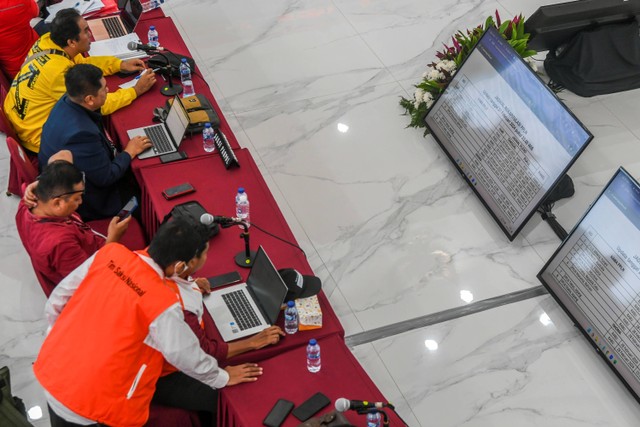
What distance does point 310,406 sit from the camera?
10.8 ft

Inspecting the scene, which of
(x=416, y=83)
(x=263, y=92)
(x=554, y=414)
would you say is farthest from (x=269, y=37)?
(x=554, y=414)

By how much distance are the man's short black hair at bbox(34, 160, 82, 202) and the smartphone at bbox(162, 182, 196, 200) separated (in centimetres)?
63

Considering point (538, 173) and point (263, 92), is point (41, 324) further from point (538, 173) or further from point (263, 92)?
point (538, 173)

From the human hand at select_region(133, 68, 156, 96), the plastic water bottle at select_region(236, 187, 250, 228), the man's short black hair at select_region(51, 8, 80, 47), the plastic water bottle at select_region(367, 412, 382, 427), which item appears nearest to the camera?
the plastic water bottle at select_region(367, 412, 382, 427)

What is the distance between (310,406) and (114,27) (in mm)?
3532

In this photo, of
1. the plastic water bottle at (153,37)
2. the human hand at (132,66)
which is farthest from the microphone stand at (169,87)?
the plastic water bottle at (153,37)

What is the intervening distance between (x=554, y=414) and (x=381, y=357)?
99 centimetres

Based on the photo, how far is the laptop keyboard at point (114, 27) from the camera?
18.1ft

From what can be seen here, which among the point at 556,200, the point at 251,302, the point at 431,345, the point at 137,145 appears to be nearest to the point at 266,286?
the point at 251,302

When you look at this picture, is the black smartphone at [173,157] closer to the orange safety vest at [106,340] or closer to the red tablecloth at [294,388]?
the orange safety vest at [106,340]

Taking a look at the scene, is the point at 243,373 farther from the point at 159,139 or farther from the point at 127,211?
the point at 159,139

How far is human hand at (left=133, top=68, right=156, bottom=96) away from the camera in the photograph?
4.97 m

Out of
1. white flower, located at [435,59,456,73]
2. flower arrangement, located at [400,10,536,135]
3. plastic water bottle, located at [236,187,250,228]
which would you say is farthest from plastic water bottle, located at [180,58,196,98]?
white flower, located at [435,59,456,73]

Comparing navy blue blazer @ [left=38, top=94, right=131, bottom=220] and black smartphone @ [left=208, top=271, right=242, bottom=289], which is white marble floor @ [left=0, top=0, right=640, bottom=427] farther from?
black smartphone @ [left=208, top=271, right=242, bottom=289]
